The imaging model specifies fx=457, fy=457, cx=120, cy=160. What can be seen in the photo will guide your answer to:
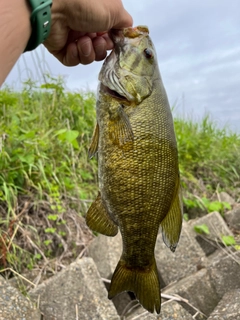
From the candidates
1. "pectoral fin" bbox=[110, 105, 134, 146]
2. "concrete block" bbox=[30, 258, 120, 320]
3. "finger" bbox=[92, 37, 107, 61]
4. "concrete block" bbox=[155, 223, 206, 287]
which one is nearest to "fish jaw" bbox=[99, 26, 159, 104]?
"pectoral fin" bbox=[110, 105, 134, 146]

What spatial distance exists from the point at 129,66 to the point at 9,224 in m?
2.01

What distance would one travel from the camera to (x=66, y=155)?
4.70 meters

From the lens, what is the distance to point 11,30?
1.54 m

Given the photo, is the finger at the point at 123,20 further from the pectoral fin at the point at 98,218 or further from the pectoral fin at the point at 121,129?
the pectoral fin at the point at 98,218

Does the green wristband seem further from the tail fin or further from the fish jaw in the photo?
the tail fin

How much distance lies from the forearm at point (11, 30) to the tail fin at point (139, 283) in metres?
1.01

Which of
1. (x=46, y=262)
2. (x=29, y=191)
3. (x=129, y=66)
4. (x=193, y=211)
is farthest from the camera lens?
(x=193, y=211)

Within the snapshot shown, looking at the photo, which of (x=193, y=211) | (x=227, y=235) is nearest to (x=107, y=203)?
(x=227, y=235)

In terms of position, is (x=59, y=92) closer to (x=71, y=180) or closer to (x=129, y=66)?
(x=71, y=180)

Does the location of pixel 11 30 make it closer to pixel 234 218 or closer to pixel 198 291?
pixel 198 291

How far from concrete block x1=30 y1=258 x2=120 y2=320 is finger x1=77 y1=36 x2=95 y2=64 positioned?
149cm

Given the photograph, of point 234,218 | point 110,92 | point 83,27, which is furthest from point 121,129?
point 234,218

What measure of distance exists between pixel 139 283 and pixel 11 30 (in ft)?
3.87

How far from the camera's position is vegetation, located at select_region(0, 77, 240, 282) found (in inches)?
145
